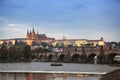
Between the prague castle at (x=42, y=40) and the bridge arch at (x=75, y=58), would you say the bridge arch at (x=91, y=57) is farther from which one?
the prague castle at (x=42, y=40)

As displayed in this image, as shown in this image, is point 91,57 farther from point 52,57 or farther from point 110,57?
point 52,57

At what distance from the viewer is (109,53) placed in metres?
58.1

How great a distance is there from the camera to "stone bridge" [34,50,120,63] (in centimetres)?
5869

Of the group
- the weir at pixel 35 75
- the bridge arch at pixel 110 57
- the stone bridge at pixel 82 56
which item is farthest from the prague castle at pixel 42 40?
the weir at pixel 35 75

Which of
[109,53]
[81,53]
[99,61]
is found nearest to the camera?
[109,53]

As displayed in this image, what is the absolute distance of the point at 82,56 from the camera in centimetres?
6619

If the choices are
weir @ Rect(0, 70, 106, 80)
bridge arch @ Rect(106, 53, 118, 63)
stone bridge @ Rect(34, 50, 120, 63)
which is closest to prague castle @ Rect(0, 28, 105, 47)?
stone bridge @ Rect(34, 50, 120, 63)

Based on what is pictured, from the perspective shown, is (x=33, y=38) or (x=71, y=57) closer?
(x=71, y=57)

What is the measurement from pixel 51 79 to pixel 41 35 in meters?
147

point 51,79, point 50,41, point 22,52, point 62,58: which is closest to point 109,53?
point 62,58

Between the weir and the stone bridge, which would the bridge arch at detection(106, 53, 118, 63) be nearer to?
the stone bridge

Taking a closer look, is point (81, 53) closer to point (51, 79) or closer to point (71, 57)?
point (71, 57)

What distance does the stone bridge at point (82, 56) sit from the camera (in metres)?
58.7

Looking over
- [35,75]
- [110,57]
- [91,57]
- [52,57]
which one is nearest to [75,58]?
[91,57]
